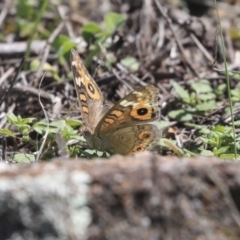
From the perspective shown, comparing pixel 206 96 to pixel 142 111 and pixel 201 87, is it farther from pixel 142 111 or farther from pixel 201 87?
pixel 142 111

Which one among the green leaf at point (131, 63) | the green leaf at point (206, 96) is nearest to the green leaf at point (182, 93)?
the green leaf at point (206, 96)

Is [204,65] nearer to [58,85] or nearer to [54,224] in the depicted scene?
[58,85]

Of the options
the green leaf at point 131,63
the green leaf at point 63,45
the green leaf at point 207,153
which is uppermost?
the green leaf at point 63,45

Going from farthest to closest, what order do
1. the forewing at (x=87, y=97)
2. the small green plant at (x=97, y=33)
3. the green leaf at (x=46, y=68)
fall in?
1. the small green plant at (x=97, y=33)
2. the green leaf at (x=46, y=68)
3. the forewing at (x=87, y=97)

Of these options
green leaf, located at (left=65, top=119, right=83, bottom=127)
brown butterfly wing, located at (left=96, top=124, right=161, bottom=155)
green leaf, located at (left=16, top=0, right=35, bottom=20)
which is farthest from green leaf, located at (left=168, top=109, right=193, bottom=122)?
green leaf, located at (left=16, top=0, right=35, bottom=20)

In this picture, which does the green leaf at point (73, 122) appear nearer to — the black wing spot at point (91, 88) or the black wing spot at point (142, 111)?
the black wing spot at point (91, 88)

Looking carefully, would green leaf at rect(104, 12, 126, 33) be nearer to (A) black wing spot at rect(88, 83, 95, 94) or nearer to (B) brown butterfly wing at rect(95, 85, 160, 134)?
(A) black wing spot at rect(88, 83, 95, 94)

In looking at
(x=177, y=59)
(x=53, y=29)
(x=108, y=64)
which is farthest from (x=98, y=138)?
(x=53, y=29)

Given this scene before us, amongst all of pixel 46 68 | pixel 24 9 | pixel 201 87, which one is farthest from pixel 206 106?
pixel 24 9
